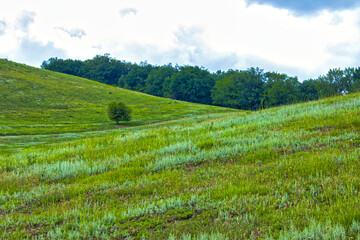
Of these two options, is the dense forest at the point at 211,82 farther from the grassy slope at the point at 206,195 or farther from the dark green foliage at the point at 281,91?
the grassy slope at the point at 206,195

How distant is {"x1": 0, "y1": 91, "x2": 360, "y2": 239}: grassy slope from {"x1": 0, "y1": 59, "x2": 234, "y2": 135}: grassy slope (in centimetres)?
3190

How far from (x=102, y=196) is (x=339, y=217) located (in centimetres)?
441

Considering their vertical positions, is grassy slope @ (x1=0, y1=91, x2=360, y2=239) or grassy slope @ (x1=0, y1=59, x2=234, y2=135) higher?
grassy slope @ (x1=0, y1=59, x2=234, y2=135)

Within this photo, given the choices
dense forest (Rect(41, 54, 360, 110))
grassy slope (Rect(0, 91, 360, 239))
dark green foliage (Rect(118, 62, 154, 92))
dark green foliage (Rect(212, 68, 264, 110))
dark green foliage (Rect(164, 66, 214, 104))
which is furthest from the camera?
dark green foliage (Rect(118, 62, 154, 92))

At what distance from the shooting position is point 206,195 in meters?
4.70

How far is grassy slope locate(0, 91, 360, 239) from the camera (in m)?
3.58

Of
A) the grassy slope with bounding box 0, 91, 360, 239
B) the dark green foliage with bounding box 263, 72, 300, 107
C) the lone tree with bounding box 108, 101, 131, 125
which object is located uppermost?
the dark green foliage with bounding box 263, 72, 300, 107

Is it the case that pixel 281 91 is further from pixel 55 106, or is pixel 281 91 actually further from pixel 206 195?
pixel 206 195

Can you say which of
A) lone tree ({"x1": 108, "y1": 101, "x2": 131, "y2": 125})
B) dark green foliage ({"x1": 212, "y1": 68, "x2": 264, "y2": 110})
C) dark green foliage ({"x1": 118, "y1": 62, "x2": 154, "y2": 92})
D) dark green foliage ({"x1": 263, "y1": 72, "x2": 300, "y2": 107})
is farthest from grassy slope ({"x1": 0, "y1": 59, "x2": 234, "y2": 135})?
dark green foliage ({"x1": 118, "y1": 62, "x2": 154, "y2": 92})

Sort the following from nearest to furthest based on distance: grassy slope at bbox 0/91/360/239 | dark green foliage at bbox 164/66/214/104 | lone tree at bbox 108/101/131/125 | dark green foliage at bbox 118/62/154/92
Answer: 1. grassy slope at bbox 0/91/360/239
2. lone tree at bbox 108/101/131/125
3. dark green foliage at bbox 164/66/214/104
4. dark green foliage at bbox 118/62/154/92

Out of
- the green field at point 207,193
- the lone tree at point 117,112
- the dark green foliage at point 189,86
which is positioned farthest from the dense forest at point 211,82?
the green field at point 207,193

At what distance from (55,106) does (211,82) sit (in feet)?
285

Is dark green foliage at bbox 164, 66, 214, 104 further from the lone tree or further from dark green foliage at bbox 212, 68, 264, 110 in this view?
the lone tree

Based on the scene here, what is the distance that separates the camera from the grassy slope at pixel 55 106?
4022cm
